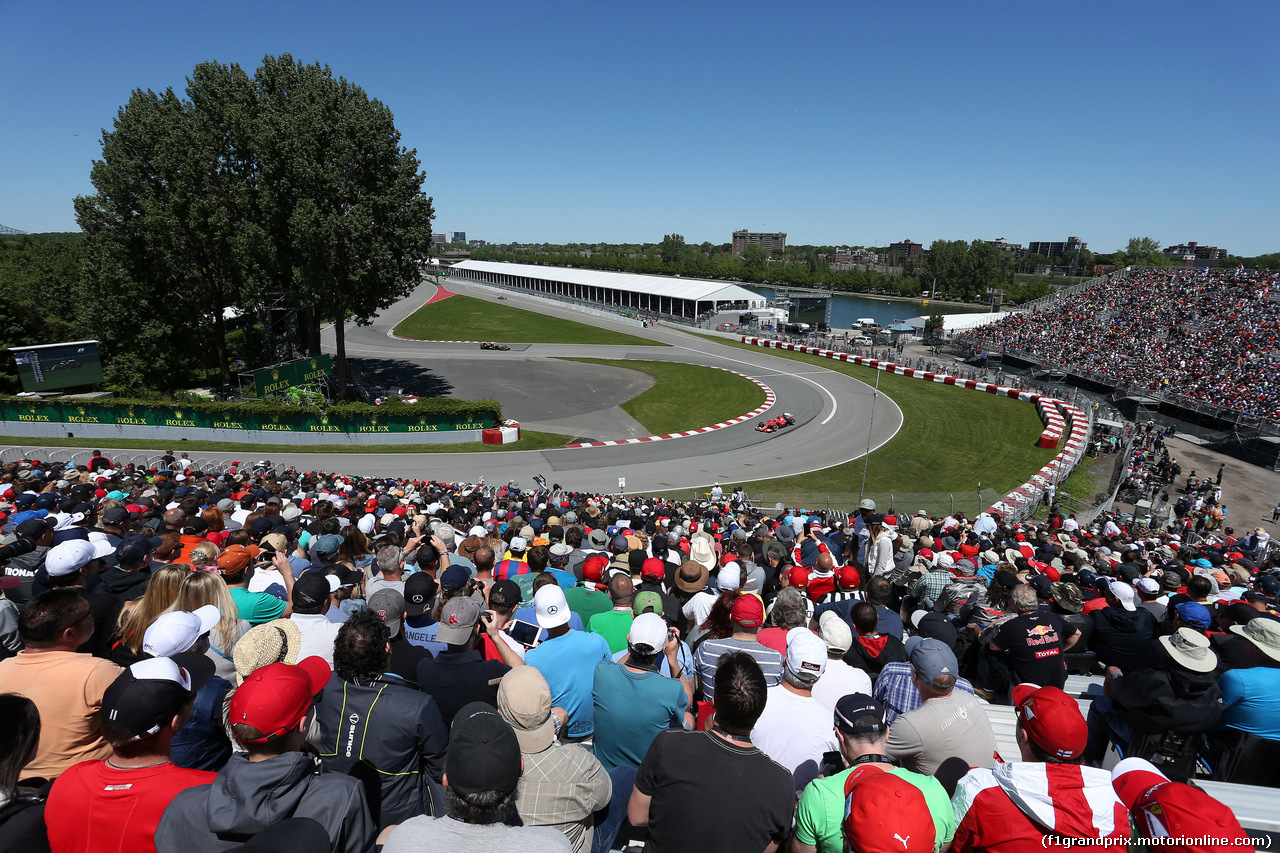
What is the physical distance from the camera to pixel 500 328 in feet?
213

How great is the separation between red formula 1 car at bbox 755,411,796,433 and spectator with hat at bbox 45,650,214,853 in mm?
30050

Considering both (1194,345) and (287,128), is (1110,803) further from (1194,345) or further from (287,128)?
(1194,345)

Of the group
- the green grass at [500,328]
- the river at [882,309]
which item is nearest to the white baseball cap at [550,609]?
the green grass at [500,328]

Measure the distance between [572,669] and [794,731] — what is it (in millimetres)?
1676

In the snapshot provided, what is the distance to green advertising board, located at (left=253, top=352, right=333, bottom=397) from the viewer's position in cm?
2903

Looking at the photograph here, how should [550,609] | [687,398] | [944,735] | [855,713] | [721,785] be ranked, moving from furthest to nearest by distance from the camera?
[687,398]
[550,609]
[944,735]
[855,713]
[721,785]

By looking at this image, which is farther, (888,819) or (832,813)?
(832,813)

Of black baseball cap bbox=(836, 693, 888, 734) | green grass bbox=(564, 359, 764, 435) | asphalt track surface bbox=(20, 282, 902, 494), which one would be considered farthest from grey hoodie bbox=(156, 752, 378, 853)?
green grass bbox=(564, 359, 764, 435)

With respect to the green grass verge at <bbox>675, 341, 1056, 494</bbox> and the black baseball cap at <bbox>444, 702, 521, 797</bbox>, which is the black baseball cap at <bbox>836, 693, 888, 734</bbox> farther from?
the green grass verge at <bbox>675, 341, 1056, 494</bbox>

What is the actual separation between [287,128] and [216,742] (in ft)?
108

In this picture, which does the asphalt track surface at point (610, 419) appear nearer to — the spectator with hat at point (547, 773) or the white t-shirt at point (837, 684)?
the white t-shirt at point (837, 684)

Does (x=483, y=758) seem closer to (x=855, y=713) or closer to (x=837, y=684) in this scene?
(x=855, y=713)

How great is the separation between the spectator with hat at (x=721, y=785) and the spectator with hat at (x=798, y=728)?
891 millimetres

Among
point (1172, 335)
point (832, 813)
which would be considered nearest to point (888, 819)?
point (832, 813)
